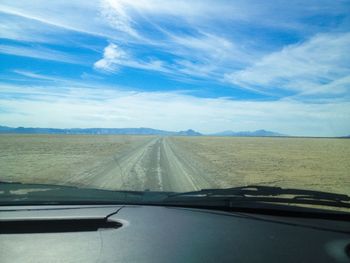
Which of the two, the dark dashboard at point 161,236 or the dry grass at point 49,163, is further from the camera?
the dry grass at point 49,163

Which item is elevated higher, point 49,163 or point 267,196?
point 267,196

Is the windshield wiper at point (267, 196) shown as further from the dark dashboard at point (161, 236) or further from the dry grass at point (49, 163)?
the dry grass at point (49, 163)

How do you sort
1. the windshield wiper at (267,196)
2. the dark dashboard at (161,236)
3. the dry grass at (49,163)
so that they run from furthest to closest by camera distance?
the dry grass at (49,163), the windshield wiper at (267,196), the dark dashboard at (161,236)

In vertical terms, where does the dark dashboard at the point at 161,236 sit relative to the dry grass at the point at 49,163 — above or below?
above

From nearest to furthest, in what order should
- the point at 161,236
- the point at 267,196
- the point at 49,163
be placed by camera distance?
the point at 161,236 < the point at 267,196 < the point at 49,163

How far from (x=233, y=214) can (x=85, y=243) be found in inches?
60.9

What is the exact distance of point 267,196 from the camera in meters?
4.37

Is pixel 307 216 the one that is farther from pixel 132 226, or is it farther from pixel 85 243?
pixel 85 243

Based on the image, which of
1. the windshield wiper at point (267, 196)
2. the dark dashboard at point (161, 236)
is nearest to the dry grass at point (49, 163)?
the windshield wiper at point (267, 196)

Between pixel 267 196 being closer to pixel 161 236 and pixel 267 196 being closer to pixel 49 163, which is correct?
pixel 161 236

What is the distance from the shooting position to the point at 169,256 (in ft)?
8.73

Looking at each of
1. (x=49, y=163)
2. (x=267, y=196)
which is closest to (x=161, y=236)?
(x=267, y=196)

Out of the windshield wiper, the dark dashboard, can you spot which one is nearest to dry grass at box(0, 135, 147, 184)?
the windshield wiper

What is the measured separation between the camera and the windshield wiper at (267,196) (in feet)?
13.4
